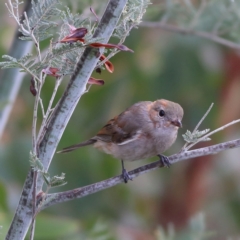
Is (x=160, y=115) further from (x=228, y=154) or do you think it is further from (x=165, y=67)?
(x=228, y=154)

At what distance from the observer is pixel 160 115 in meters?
1.83

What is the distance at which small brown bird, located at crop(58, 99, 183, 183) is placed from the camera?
1749 mm

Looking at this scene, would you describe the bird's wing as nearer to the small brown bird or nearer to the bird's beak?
the small brown bird

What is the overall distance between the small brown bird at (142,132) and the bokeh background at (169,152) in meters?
0.23

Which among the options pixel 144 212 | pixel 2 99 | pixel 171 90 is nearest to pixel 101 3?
pixel 2 99

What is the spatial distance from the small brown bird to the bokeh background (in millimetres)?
226

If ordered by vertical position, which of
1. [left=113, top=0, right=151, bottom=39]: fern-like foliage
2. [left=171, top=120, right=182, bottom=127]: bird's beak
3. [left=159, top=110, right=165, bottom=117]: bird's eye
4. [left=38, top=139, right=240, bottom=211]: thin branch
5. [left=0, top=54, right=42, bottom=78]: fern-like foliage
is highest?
[left=159, top=110, right=165, bottom=117]: bird's eye

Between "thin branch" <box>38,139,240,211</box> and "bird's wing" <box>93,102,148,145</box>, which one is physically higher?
"bird's wing" <box>93,102,148,145</box>

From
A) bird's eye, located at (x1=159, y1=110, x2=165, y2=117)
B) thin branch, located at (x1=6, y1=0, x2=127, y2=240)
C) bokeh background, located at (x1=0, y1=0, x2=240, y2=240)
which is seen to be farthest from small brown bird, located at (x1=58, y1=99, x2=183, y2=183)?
thin branch, located at (x1=6, y1=0, x2=127, y2=240)

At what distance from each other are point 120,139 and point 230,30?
53cm

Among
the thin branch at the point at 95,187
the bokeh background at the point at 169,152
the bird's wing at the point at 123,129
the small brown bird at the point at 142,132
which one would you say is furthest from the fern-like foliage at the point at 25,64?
the bokeh background at the point at 169,152

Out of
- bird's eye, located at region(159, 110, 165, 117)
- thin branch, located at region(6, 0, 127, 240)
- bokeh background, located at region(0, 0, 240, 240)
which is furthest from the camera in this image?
bokeh background, located at region(0, 0, 240, 240)

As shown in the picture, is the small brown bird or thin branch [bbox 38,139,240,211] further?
the small brown bird

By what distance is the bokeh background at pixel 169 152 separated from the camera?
2254mm
